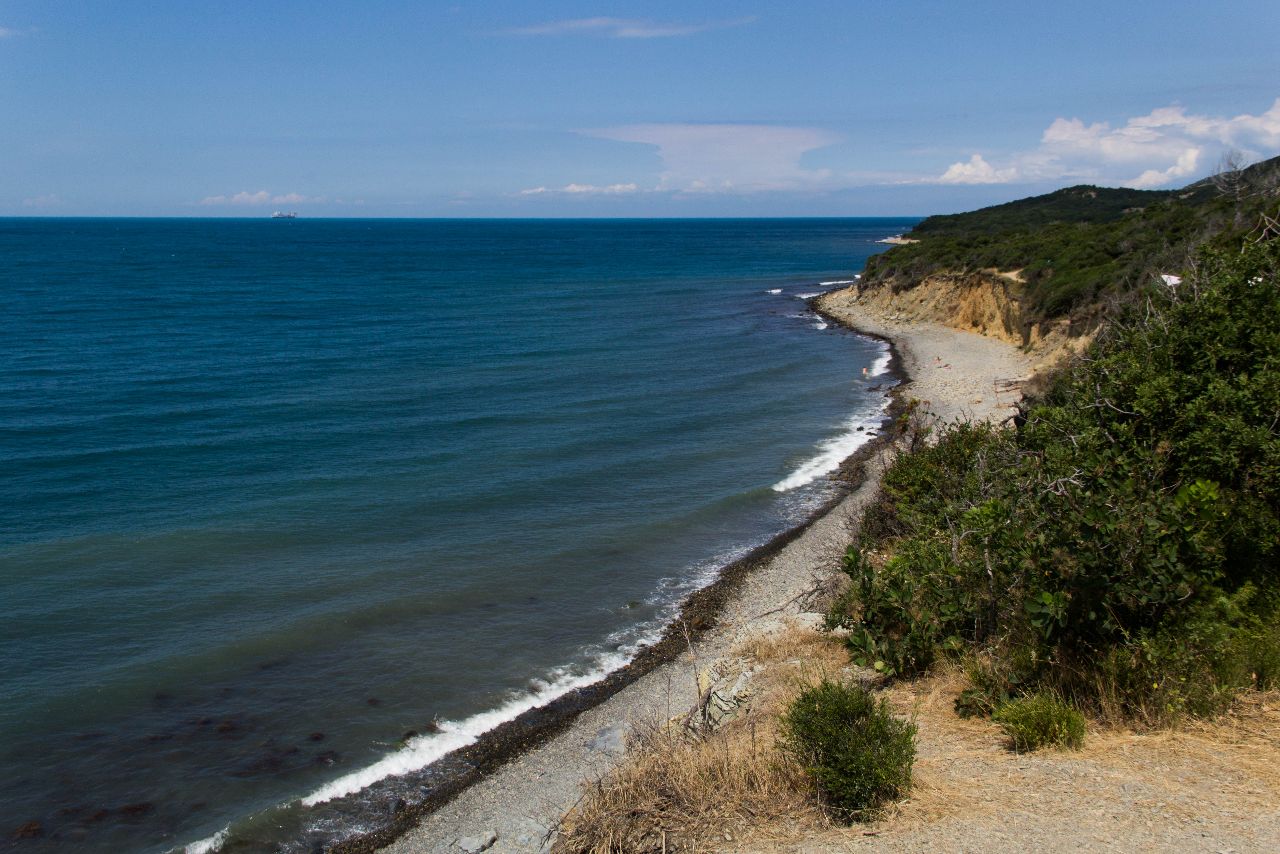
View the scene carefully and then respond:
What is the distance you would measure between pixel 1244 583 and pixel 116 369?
42.1m

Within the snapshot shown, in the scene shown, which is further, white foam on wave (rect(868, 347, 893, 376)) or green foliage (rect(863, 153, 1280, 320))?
white foam on wave (rect(868, 347, 893, 376))

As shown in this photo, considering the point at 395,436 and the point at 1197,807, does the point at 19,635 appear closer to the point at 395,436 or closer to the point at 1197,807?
the point at 395,436

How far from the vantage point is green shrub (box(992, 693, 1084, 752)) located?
7.80 metres

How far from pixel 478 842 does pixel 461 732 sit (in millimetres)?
2842

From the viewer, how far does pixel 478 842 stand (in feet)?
35.8

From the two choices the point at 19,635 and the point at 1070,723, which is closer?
the point at 1070,723

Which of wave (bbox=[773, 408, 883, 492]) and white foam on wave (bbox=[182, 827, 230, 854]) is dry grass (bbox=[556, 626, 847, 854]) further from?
wave (bbox=[773, 408, 883, 492])

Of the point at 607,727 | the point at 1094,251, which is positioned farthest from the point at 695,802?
the point at 1094,251

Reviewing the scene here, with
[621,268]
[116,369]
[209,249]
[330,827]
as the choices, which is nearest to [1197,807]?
[330,827]

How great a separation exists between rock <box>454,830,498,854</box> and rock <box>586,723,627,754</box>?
2.23 meters

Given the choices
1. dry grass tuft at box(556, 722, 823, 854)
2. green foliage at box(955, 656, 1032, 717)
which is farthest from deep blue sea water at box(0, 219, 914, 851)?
green foliage at box(955, 656, 1032, 717)

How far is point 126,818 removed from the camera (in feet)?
38.3

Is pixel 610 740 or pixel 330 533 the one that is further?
pixel 330 533

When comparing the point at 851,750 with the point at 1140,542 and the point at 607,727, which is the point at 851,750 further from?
the point at 607,727
